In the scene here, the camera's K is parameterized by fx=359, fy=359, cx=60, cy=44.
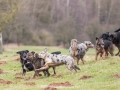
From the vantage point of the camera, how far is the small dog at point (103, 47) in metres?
20.4

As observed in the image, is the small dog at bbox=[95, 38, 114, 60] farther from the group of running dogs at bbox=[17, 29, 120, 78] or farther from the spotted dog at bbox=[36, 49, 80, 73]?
the spotted dog at bbox=[36, 49, 80, 73]

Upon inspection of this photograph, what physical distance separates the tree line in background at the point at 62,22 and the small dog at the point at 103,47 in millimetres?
42272

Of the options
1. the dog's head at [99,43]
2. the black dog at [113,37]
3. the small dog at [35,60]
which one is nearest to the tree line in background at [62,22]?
the black dog at [113,37]

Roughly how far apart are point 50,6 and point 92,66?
230 ft

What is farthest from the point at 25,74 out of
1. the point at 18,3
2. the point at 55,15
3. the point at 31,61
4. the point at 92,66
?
the point at 55,15

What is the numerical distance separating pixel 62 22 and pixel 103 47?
54.5 metres

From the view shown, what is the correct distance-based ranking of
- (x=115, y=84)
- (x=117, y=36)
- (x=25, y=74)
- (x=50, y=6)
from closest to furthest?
(x=115, y=84), (x=25, y=74), (x=117, y=36), (x=50, y=6)

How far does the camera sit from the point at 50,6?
289 feet

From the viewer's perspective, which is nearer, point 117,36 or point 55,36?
point 117,36

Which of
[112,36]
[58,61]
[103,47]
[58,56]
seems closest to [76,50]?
[103,47]

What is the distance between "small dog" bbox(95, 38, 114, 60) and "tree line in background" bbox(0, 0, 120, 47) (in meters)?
42.3

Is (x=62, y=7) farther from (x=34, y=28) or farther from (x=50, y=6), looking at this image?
(x=34, y=28)

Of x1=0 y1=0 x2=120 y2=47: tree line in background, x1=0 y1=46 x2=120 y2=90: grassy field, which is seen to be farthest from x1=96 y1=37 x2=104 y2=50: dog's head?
x1=0 y1=0 x2=120 y2=47: tree line in background

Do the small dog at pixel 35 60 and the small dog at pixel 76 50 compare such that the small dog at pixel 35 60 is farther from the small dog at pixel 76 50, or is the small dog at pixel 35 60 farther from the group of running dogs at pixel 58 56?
the small dog at pixel 76 50
